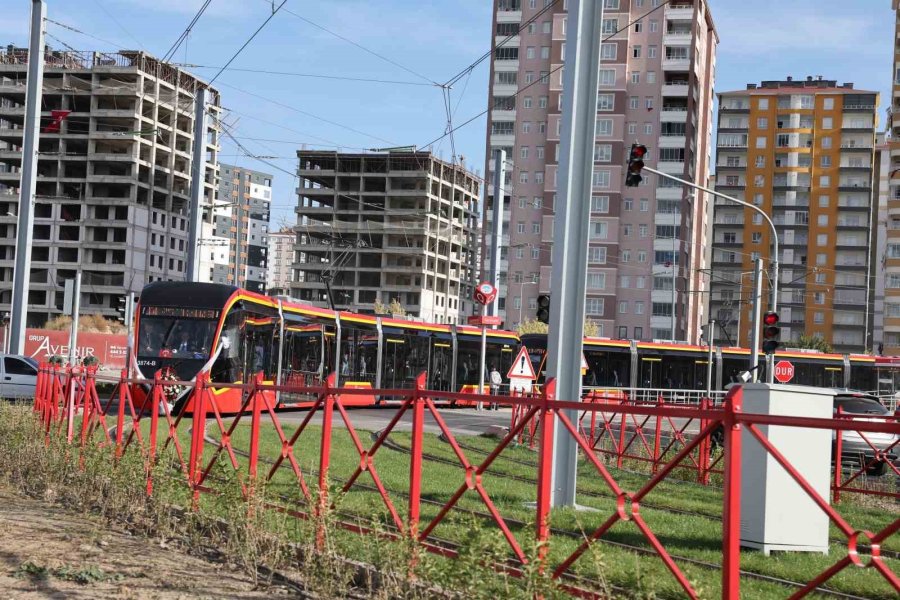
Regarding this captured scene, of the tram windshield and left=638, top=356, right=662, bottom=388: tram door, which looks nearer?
the tram windshield

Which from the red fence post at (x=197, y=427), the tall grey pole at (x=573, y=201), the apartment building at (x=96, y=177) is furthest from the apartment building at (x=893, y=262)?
the red fence post at (x=197, y=427)

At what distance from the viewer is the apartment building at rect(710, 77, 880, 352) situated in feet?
397

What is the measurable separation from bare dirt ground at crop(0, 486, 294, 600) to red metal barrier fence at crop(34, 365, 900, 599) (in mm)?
724

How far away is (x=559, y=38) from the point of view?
310 feet

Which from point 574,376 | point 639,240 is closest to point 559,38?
point 639,240

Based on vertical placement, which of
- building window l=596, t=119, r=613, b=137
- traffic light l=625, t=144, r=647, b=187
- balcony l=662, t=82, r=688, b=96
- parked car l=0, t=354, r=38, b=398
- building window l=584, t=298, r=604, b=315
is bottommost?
parked car l=0, t=354, r=38, b=398

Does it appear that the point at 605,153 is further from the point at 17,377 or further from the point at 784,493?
the point at 784,493

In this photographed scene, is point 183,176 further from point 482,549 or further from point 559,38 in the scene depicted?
point 482,549

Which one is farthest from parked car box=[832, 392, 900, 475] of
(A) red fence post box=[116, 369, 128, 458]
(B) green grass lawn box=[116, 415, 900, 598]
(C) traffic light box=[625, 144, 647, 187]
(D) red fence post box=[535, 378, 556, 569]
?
(D) red fence post box=[535, 378, 556, 569]

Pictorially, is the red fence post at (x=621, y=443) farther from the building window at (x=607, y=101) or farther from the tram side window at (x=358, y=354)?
the building window at (x=607, y=101)

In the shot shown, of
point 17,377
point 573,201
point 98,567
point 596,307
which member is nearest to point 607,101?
point 596,307

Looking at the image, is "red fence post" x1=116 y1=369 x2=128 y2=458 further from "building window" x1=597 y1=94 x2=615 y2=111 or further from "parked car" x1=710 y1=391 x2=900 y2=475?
"building window" x1=597 y1=94 x2=615 y2=111

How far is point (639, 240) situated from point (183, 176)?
1721 inches

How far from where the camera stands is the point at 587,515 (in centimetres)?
1131
